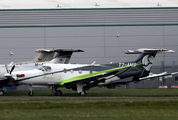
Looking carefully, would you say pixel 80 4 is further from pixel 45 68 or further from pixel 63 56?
pixel 45 68

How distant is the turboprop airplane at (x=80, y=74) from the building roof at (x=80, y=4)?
1824cm

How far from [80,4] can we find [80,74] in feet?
66.6

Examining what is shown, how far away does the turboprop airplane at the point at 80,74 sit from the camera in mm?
23516

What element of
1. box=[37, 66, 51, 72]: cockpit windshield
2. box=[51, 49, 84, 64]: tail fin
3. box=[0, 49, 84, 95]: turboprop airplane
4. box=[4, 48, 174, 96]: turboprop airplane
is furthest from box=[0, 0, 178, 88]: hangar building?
box=[37, 66, 51, 72]: cockpit windshield

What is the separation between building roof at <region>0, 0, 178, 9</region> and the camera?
139 ft

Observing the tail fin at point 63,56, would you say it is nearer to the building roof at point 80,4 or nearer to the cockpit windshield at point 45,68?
the cockpit windshield at point 45,68

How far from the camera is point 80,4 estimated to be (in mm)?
43031

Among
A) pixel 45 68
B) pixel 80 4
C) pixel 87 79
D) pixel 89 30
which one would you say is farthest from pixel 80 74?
pixel 80 4

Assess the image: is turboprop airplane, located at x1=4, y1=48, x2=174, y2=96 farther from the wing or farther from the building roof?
the building roof

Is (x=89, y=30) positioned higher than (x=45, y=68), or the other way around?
(x=89, y=30)

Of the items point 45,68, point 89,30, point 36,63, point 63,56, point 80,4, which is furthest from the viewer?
point 80,4

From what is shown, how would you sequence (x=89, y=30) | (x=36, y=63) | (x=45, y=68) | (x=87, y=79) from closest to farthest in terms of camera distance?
(x=87, y=79)
(x=45, y=68)
(x=36, y=63)
(x=89, y=30)

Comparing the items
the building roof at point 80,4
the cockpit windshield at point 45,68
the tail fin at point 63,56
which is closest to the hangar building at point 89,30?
the building roof at point 80,4

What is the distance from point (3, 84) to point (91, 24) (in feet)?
66.2
